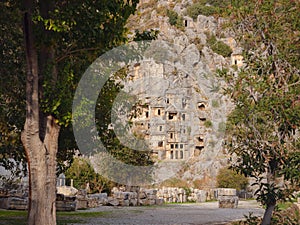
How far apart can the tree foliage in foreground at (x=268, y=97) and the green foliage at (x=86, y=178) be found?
62.6ft

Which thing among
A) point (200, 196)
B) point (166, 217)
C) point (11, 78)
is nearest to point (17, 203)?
point (166, 217)

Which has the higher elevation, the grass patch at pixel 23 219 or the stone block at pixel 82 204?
the stone block at pixel 82 204

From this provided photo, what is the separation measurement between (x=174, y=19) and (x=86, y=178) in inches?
2662

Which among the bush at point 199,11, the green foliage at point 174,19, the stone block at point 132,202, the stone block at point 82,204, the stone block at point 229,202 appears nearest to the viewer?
the stone block at point 82,204

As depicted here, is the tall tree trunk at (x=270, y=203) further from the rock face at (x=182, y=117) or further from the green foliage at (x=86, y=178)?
the rock face at (x=182, y=117)

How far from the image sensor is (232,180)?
134 ft

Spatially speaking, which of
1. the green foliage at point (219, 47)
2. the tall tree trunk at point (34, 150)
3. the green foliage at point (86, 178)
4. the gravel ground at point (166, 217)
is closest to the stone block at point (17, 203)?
the gravel ground at point (166, 217)

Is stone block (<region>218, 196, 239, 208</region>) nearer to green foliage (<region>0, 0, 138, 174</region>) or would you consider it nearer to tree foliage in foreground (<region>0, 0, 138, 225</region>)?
green foliage (<region>0, 0, 138, 174</region>)

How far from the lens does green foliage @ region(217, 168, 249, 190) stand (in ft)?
131

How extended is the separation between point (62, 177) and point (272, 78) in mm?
18018

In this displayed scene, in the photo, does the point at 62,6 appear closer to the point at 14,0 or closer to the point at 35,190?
the point at 14,0

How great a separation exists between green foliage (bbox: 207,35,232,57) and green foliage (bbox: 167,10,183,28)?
6900 mm

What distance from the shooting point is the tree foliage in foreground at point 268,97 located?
12164 mm

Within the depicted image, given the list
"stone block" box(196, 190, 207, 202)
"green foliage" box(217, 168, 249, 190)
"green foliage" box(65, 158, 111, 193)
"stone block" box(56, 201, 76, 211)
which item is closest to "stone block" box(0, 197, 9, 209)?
"stone block" box(56, 201, 76, 211)
